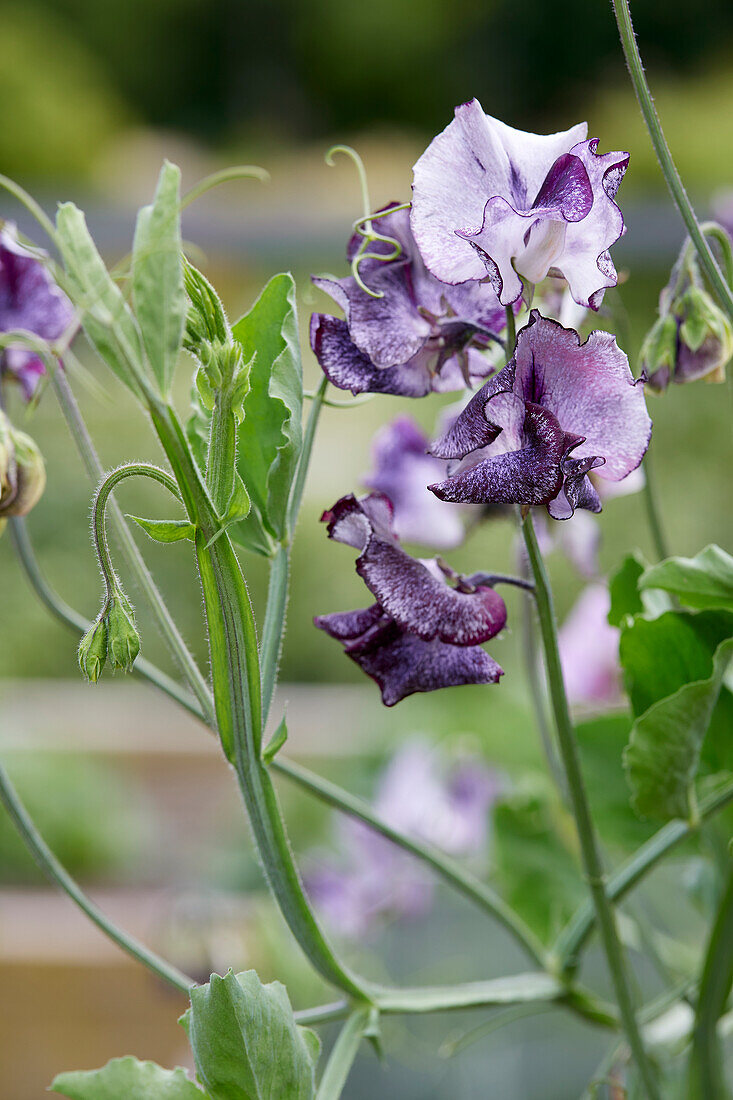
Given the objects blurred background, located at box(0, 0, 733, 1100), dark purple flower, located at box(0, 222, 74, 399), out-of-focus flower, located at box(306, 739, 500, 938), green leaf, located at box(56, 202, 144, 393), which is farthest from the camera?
blurred background, located at box(0, 0, 733, 1100)

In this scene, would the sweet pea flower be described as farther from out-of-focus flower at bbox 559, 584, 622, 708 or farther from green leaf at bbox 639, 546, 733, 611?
out-of-focus flower at bbox 559, 584, 622, 708

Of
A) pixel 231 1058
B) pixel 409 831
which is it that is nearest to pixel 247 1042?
pixel 231 1058

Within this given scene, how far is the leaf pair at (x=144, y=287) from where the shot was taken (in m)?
0.14

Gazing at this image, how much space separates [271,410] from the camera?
19cm

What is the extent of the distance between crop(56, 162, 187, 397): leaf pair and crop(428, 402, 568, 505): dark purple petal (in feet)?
0.13

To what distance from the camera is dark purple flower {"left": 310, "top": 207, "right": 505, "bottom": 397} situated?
180 millimetres

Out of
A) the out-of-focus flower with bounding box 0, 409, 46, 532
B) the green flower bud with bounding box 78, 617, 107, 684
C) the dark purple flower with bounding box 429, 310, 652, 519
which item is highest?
the out-of-focus flower with bounding box 0, 409, 46, 532

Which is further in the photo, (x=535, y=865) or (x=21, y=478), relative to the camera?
(x=535, y=865)

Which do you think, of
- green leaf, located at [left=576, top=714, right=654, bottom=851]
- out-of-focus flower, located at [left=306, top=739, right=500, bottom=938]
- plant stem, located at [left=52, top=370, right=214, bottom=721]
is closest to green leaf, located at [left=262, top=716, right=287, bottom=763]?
plant stem, located at [left=52, top=370, right=214, bottom=721]

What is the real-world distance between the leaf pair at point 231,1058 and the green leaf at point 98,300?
9cm

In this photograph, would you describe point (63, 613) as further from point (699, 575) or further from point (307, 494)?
point (307, 494)

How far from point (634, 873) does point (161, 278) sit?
0.44ft

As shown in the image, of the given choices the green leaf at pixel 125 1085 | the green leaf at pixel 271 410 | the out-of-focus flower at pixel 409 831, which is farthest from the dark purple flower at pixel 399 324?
the out-of-focus flower at pixel 409 831

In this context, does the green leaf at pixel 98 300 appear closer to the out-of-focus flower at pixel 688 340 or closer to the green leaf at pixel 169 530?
the green leaf at pixel 169 530
